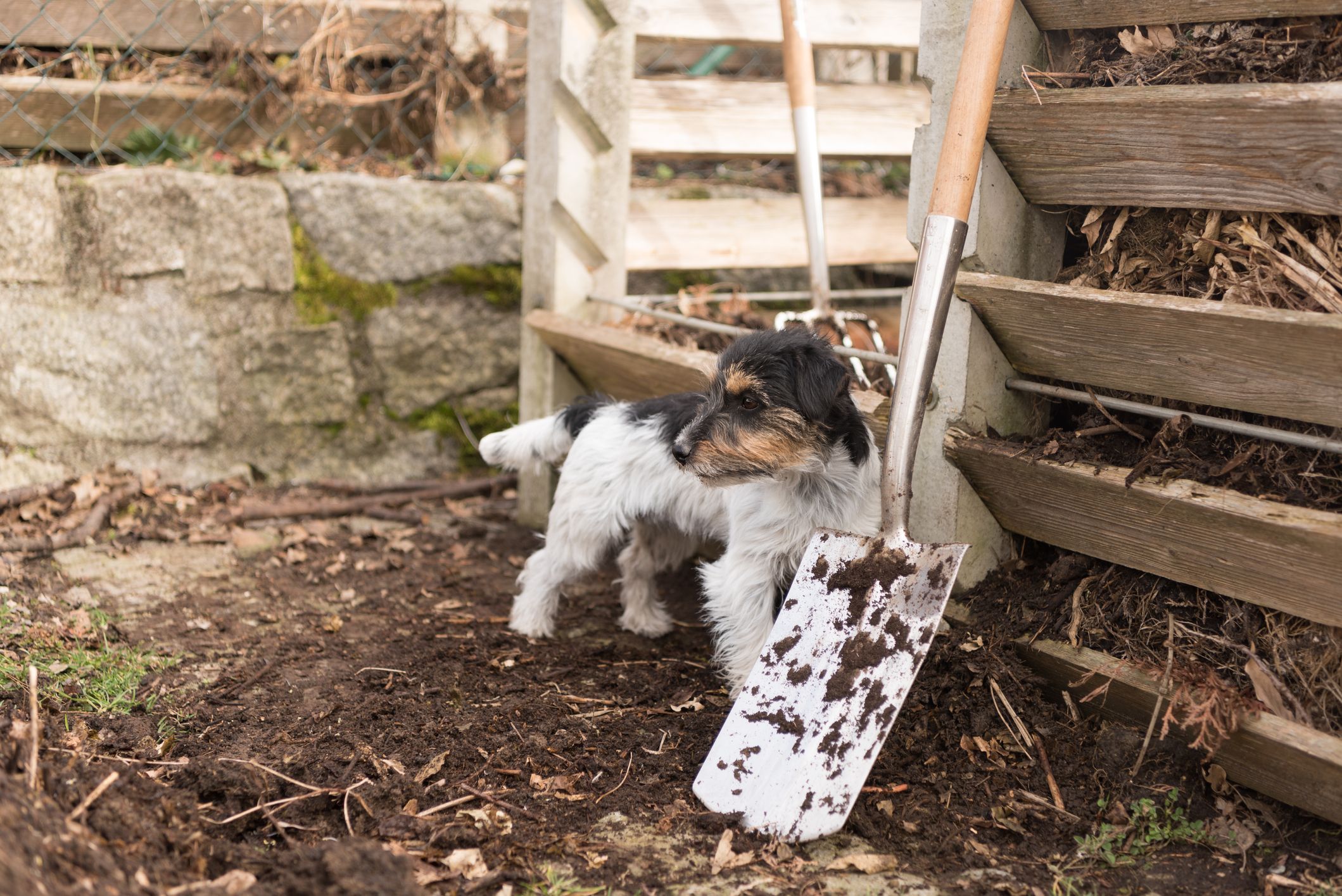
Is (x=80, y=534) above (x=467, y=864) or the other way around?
the other way around

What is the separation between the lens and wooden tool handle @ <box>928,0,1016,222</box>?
10.0ft

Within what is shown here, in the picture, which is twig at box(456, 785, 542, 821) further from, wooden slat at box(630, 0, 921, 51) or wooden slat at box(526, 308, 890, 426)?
wooden slat at box(630, 0, 921, 51)

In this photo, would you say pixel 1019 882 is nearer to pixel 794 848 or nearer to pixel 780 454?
pixel 794 848

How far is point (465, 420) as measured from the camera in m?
6.26

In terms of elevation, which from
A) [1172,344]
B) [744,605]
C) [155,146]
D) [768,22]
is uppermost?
[768,22]

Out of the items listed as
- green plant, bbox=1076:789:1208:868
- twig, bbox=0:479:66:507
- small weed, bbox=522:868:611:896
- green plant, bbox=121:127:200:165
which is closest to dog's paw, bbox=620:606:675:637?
small weed, bbox=522:868:611:896

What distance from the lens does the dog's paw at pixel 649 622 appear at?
459cm

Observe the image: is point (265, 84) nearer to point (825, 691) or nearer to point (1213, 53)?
point (825, 691)

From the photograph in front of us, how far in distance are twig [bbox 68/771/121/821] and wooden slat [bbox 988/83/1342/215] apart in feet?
9.52

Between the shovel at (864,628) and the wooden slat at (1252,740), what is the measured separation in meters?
0.50

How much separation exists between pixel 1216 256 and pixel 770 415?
1283mm

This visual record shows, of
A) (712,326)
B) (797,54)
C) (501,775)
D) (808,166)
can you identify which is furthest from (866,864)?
(797,54)

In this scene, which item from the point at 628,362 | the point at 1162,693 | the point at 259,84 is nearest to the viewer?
the point at 1162,693

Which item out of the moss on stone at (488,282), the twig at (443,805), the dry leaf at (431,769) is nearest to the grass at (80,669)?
the dry leaf at (431,769)
